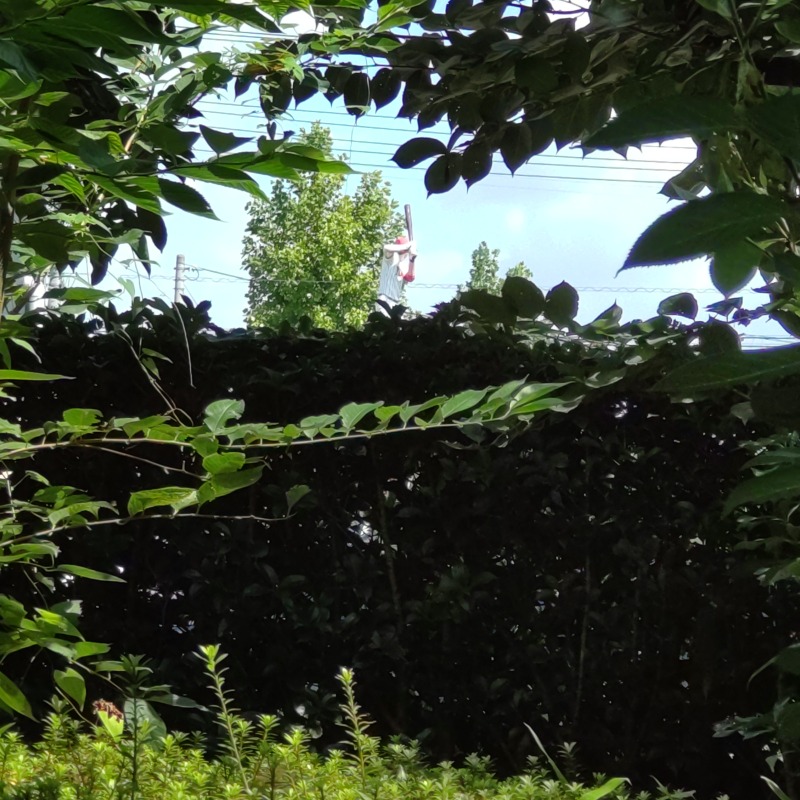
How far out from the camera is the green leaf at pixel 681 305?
2.27m

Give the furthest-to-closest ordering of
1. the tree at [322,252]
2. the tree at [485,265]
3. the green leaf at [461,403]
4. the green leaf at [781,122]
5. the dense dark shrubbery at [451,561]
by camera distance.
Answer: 1. the tree at [485,265]
2. the tree at [322,252]
3. the dense dark shrubbery at [451,561]
4. the green leaf at [461,403]
5. the green leaf at [781,122]

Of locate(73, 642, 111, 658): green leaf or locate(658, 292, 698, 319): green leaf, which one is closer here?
locate(73, 642, 111, 658): green leaf

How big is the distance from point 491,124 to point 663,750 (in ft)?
7.59

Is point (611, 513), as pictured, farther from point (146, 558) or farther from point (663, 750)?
point (146, 558)

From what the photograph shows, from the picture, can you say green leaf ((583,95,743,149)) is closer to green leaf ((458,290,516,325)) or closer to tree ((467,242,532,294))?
green leaf ((458,290,516,325))

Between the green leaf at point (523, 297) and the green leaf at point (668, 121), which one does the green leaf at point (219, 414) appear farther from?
the green leaf at point (523, 297)

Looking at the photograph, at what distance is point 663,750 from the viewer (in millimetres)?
A: 3326

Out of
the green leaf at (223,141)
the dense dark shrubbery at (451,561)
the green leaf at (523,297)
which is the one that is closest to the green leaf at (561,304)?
the green leaf at (523,297)

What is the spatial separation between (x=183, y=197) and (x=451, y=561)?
2801mm

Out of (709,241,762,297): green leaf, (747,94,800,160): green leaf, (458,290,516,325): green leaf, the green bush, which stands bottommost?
the green bush

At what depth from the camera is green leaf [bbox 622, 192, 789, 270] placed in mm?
587

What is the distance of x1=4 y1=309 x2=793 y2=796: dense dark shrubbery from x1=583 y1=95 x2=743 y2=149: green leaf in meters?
2.58

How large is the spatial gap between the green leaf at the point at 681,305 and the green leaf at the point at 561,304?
23cm

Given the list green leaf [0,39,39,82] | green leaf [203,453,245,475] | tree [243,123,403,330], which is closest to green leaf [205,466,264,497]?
green leaf [203,453,245,475]
